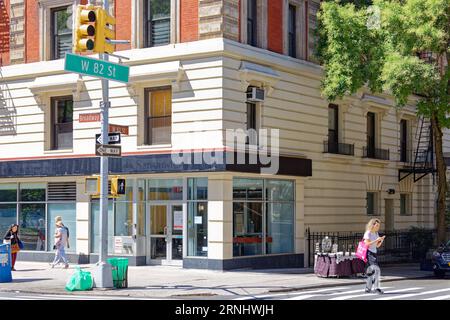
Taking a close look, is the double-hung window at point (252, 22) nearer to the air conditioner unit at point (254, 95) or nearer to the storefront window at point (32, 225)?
the air conditioner unit at point (254, 95)

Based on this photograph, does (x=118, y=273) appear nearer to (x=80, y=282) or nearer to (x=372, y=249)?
(x=80, y=282)

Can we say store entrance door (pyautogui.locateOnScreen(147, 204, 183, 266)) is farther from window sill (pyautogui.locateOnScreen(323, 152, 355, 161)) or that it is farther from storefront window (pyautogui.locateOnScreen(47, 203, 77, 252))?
window sill (pyautogui.locateOnScreen(323, 152, 355, 161))

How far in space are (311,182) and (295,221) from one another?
5.69 ft

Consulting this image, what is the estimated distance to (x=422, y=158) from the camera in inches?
1481

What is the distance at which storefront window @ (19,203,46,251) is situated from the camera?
29.2 meters

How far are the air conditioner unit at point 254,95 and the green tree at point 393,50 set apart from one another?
2.47m

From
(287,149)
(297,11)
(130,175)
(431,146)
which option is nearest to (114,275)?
(130,175)

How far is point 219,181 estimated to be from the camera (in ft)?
80.9

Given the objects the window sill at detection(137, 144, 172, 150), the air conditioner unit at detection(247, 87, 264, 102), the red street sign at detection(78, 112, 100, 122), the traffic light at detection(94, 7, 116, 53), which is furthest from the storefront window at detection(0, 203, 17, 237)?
the traffic light at detection(94, 7, 116, 53)

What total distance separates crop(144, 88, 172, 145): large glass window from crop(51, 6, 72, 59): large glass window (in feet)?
14.4

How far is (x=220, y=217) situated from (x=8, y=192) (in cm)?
1006

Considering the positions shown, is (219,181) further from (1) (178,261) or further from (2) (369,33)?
(2) (369,33)

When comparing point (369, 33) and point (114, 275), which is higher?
point (369, 33)

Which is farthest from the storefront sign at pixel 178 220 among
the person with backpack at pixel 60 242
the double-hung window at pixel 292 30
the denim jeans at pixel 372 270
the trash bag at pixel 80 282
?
the denim jeans at pixel 372 270
